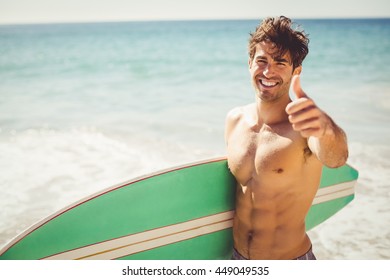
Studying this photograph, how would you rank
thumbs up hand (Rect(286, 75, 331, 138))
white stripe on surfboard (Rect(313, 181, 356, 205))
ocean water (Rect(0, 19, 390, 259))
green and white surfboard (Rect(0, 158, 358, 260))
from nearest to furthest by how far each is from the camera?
thumbs up hand (Rect(286, 75, 331, 138)) → green and white surfboard (Rect(0, 158, 358, 260)) → white stripe on surfboard (Rect(313, 181, 356, 205)) → ocean water (Rect(0, 19, 390, 259))

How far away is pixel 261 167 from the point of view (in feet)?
4.66

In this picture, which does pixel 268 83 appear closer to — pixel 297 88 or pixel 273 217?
pixel 297 88

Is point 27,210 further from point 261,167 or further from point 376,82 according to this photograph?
point 376,82

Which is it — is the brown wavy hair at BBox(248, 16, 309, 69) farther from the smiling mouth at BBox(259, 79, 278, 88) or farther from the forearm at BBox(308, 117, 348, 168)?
the forearm at BBox(308, 117, 348, 168)

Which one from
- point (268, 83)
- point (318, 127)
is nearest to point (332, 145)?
point (318, 127)

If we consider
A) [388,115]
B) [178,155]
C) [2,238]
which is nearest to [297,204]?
[2,238]

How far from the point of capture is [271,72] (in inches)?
54.2

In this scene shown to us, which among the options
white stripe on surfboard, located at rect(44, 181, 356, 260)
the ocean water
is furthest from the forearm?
the ocean water

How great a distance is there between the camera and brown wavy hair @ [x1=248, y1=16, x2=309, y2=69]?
1392 mm

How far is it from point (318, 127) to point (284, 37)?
52cm

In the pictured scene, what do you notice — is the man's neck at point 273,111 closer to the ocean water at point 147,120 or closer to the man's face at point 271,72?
the man's face at point 271,72

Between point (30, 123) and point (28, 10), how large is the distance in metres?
2.63

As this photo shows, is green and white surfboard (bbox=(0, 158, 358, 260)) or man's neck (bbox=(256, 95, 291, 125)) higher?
man's neck (bbox=(256, 95, 291, 125))

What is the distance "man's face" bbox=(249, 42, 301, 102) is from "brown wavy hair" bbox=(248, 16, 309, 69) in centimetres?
2
